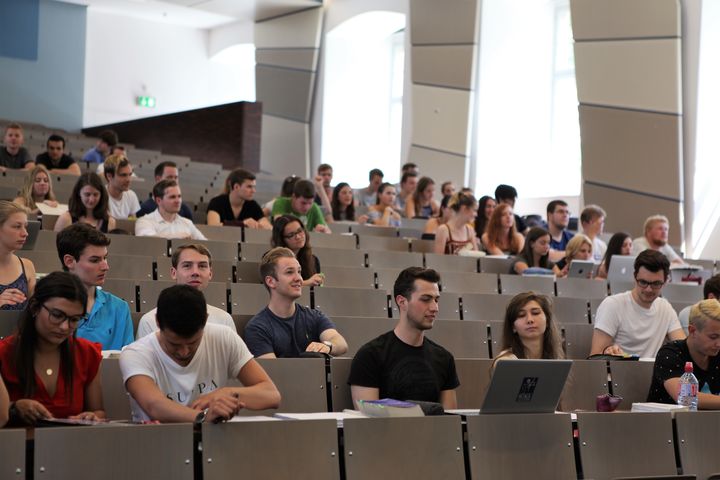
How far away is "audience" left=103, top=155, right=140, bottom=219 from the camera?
627 cm

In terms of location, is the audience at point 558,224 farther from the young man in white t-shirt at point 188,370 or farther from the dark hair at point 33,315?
the dark hair at point 33,315

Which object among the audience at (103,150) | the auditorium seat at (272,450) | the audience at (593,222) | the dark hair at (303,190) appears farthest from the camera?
the audience at (103,150)

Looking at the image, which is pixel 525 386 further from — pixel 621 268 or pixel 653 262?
pixel 621 268

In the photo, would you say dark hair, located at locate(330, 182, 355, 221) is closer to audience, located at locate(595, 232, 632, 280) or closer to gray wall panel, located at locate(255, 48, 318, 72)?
audience, located at locate(595, 232, 632, 280)

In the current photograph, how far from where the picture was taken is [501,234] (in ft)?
23.4

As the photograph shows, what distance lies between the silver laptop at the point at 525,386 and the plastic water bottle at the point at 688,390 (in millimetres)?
847

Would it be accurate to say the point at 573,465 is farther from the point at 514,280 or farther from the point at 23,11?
the point at 23,11

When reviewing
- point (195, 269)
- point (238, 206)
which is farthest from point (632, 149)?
point (195, 269)

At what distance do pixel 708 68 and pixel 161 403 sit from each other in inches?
294

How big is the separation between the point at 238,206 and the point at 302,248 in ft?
5.73

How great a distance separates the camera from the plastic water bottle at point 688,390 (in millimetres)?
3654

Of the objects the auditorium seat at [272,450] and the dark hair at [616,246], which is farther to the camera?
the dark hair at [616,246]

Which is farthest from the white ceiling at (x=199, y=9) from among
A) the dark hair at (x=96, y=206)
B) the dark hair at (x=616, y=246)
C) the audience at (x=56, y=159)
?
the dark hair at (x=96, y=206)

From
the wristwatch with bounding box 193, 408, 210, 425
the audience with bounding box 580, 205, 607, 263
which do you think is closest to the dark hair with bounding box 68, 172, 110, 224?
the wristwatch with bounding box 193, 408, 210, 425
